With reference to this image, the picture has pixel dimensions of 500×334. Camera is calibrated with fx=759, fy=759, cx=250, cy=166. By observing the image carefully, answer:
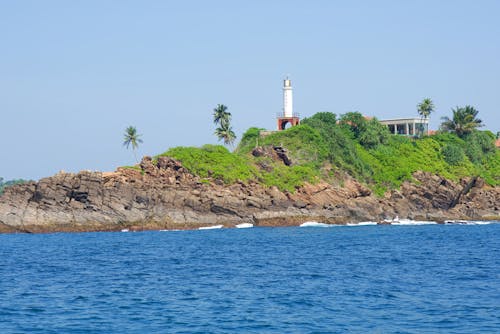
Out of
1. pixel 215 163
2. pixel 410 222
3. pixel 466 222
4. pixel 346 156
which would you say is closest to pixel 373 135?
pixel 346 156

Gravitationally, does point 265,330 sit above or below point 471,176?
below

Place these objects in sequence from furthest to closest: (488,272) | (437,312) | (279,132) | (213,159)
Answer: (279,132), (213,159), (488,272), (437,312)

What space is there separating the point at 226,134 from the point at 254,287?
85181 millimetres

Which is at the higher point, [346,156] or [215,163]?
[346,156]

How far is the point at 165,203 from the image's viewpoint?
310 feet

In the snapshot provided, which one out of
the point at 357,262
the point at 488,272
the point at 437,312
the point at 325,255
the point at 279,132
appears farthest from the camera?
the point at 279,132

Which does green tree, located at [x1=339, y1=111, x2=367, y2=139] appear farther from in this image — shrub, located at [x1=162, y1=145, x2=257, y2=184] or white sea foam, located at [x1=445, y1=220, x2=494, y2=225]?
white sea foam, located at [x1=445, y1=220, x2=494, y2=225]

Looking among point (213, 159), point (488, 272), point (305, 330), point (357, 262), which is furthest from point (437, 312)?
point (213, 159)

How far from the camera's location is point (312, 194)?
102 meters

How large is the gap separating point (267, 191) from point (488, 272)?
56.3 meters

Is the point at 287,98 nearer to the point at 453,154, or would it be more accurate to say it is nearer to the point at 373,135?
the point at 373,135

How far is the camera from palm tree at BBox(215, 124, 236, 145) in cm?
12419

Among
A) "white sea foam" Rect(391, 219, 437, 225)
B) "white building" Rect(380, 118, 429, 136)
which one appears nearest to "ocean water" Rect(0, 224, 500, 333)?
"white sea foam" Rect(391, 219, 437, 225)

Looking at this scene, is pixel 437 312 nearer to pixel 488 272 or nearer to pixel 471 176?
pixel 488 272
